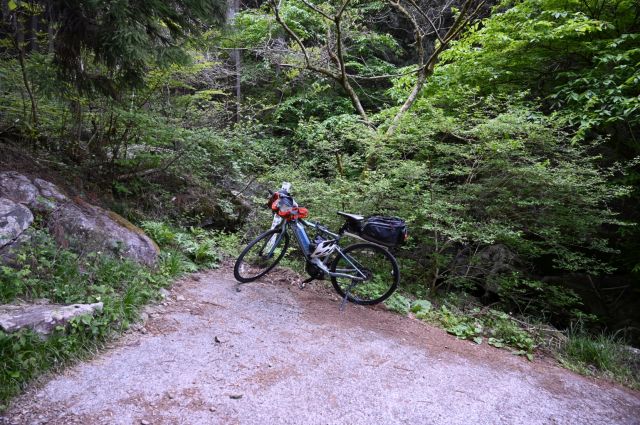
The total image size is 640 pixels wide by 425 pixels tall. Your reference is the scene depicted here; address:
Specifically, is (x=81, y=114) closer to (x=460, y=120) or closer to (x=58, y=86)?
(x=58, y=86)

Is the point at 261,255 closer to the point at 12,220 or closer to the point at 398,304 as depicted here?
the point at 398,304

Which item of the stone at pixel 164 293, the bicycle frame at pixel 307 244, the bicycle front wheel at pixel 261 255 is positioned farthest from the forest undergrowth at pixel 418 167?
the bicycle frame at pixel 307 244

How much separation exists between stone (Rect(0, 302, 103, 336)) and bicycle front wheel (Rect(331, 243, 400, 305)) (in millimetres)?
2777

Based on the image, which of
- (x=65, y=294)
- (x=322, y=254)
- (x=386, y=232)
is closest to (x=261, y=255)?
(x=322, y=254)

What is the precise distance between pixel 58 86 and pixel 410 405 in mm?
5391

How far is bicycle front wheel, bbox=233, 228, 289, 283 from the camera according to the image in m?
4.83

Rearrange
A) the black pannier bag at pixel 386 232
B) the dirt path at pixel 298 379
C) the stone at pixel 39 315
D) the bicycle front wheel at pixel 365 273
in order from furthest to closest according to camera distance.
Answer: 1. the bicycle front wheel at pixel 365 273
2. the black pannier bag at pixel 386 232
3. the stone at pixel 39 315
4. the dirt path at pixel 298 379

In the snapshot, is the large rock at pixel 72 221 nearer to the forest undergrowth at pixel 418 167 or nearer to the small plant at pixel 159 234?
the forest undergrowth at pixel 418 167

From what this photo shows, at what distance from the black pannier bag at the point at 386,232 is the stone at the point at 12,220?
371 cm

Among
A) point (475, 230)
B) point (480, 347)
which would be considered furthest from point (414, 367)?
point (475, 230)

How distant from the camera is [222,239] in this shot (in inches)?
253

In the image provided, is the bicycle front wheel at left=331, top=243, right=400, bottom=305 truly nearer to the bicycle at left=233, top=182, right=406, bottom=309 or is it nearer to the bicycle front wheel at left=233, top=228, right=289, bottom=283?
the bicycle at left=233, top=182, right=406, bottom=309

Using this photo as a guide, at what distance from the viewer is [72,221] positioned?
4.37m

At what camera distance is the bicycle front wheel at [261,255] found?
4.83 m
